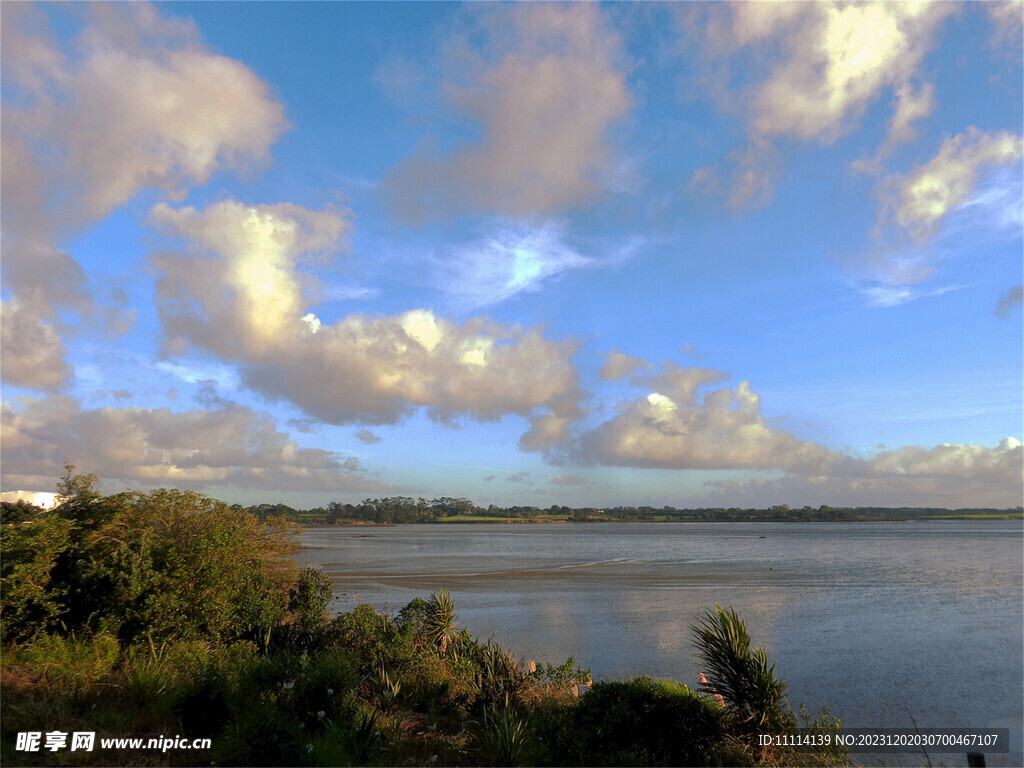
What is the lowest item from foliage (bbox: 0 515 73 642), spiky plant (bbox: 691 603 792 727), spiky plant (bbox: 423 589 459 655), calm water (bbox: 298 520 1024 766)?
calm water (bbox: 298 520 1024 766)

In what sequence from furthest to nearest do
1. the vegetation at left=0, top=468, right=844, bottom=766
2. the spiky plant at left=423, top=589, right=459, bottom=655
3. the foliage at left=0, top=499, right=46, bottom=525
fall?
the spiky plant at left=423, top=589, right=459, bottom=655
the foliage at left=0, top=499, right=46, bottom=525
the vegetation at left=0, top=468, right=844, bottom=766

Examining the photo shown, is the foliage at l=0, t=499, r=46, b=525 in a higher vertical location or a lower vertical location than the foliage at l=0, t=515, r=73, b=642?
higher

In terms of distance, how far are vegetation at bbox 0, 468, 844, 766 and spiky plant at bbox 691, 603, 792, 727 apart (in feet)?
0.10

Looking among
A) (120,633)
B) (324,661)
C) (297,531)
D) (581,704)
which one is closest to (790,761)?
(581,704)

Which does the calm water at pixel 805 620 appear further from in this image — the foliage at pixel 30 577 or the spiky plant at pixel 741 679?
the foliage at pixel 30 577

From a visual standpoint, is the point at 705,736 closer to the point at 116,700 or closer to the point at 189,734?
the point at 189,734

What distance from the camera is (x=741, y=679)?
1027 centimetres

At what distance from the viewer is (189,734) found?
8.77 meters

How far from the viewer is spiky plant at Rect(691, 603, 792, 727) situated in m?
9.94

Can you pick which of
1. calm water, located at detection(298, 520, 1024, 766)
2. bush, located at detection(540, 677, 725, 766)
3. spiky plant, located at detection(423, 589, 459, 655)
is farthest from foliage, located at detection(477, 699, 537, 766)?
calm water, located at detection(298, 520, 1024, 766)

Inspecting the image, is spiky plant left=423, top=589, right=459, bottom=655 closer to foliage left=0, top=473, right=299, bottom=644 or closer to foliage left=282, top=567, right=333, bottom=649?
foliage left=282, top=567, right=333, bottom=649

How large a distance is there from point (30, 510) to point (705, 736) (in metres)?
13.3

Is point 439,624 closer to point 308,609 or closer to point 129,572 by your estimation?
point 308,609

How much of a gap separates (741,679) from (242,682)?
7.83 metres
